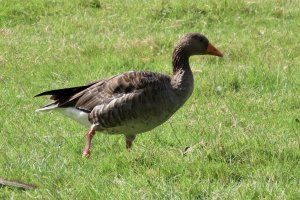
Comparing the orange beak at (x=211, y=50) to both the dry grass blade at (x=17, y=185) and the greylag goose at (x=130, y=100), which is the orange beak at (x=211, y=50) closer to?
the greylag goose at (x=130, y=100)

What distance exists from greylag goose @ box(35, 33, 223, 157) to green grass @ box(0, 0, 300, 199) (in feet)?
0.92

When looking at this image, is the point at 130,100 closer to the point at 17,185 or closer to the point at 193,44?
the point at 193,44

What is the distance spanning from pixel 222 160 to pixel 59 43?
6.44 metres

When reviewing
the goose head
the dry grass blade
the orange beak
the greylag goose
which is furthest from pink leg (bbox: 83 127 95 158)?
the orange beak

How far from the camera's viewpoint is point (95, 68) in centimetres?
1139

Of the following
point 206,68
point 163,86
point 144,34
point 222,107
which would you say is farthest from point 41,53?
point 163,86

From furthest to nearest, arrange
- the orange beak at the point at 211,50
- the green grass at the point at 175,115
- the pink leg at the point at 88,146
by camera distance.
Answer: the orange beak at the point at 211,50 < the pink leg at the point at 88,146 < the green grass at the point at 175,115

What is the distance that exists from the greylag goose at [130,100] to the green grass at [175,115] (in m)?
0.28

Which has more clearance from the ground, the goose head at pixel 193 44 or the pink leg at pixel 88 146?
the goose head at pixel 193 44

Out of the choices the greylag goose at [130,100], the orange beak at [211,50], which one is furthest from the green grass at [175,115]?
the orange beak at [211,50]

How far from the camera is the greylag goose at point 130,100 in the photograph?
24.2 feet

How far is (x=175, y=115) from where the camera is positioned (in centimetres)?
909

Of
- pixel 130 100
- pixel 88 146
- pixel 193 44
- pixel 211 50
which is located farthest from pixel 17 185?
pixel 211 50

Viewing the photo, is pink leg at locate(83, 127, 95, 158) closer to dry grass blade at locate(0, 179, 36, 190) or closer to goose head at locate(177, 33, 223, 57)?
dry grass blade at locate(0, 179, 36, 190)
